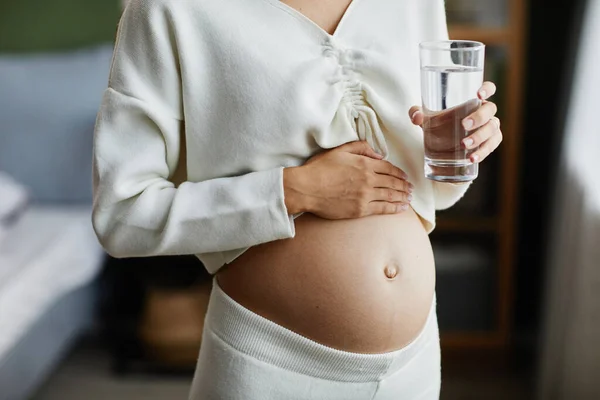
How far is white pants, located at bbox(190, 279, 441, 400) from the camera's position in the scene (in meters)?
1.21

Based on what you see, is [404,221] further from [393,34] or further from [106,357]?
[106,357]

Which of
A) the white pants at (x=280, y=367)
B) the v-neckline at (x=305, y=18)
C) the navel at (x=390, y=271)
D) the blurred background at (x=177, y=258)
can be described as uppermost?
the v-neckline at (x=305, y=18)

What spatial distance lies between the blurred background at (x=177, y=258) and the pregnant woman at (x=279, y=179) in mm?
1304

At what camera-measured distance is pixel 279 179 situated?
1.18 metres

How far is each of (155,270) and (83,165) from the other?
1.55 feet

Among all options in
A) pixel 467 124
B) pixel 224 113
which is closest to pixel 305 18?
pixel 224 113

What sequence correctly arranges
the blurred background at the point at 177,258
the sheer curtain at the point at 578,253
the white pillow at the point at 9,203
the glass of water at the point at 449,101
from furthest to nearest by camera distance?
the white pillow at the point at 9,203, the blurred background at the point at 177,258, the sheer curtain at the point at 578,253, the glass of water at the point at 449,101

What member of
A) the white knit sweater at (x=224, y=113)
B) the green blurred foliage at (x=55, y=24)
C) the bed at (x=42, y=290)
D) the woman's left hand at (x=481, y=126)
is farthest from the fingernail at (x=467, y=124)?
the green blurred foliage at (x=55, y=24)

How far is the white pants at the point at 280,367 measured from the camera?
1211 mm

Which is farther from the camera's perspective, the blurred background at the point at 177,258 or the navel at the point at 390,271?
the blurred background at the point at 177,258

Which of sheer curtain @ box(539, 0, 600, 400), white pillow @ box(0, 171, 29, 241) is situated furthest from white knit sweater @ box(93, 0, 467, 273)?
white pillow @ box(0, 171, 29, 241)

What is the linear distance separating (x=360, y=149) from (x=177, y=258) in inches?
78.2

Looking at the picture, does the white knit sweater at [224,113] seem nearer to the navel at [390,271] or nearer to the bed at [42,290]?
the navel at [390,271]

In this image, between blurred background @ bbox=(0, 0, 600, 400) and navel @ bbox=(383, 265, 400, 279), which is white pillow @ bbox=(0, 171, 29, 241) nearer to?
blurred background @ bbox=(0, 0, 600, 400)
